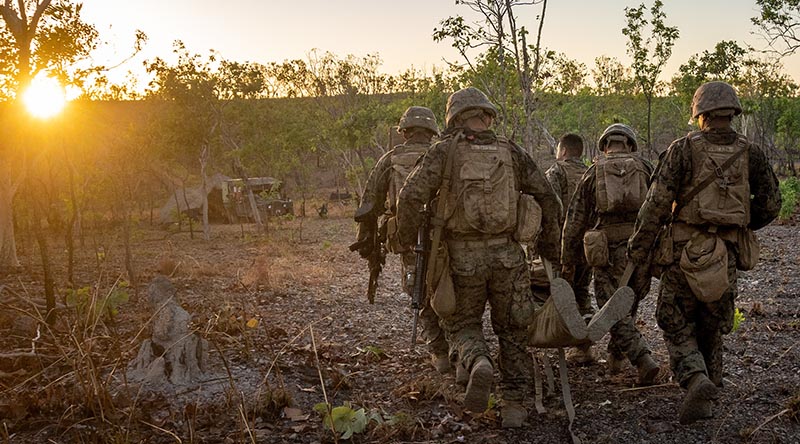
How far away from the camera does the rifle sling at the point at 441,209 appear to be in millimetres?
3979

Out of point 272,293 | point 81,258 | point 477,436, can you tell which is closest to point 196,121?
point 81,258

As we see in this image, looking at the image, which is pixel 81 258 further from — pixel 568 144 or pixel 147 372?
pixel 568 144

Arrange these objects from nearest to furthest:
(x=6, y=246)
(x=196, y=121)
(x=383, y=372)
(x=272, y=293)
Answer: (x=383, y=372)
(x=272, y=293)
(x=6, y=246)
(x=196, y=121)

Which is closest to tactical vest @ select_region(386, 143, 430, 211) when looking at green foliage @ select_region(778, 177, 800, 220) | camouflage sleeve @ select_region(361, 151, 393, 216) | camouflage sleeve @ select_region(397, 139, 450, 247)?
camouflage sleeve @ select_region(361, 151, 393, 216)

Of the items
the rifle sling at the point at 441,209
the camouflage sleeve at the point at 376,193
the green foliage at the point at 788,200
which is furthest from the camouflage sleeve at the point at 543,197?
the green foliage at the point at 788,200

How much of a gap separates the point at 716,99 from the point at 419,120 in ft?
7.84

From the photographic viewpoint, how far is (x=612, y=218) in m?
4.89

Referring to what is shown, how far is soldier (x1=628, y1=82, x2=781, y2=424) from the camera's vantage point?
381 centimetres

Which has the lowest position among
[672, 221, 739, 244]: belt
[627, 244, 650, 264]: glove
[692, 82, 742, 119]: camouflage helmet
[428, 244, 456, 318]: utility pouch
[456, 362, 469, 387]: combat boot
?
[456, 362, 469, 387]: combat boot

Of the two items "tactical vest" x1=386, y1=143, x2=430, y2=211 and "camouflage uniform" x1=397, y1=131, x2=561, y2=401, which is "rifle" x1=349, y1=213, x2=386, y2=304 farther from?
"camouflage uniform" x1=397, y1=131, x2=561, y2=401

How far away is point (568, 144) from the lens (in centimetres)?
564

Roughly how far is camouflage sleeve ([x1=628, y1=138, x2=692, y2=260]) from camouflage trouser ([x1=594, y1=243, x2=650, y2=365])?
1.06 ft

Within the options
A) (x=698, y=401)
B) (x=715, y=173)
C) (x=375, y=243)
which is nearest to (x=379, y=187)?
(x=375, y=243)

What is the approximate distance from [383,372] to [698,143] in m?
2.96
